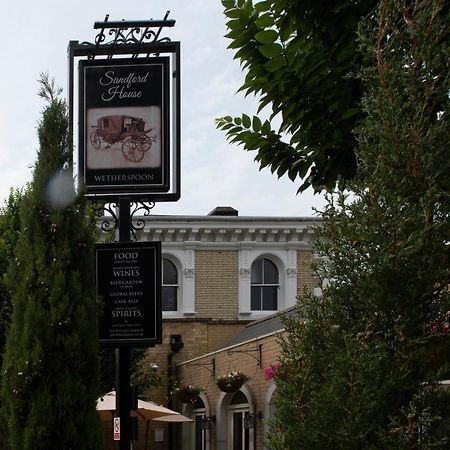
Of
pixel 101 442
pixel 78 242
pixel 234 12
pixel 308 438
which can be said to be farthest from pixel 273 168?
pixel 308 438

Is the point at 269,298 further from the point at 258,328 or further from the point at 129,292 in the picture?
the point at 129,292

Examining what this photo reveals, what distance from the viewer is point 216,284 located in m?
34.5

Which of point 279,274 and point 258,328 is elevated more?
point 279,274

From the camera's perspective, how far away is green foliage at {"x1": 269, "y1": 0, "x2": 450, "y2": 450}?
5.35 meters

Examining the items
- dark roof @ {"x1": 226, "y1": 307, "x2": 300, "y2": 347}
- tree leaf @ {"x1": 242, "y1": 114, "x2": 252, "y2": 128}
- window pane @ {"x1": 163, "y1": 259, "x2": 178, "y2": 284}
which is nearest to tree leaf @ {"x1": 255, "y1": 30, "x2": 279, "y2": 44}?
tree leaf @ {"x1": 242, "y1": 114, "x2": 252, "y2": 128}

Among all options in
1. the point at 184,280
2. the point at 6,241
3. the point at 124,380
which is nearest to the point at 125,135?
the point at 124,380

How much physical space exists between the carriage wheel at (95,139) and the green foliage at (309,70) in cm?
274

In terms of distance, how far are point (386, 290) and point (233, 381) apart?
18.8 m

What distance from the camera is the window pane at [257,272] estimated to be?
115 ft

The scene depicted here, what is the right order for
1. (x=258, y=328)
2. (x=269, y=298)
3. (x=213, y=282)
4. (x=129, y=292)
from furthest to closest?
1. (x=269, y=298)
2. (x=213, y=282)
3. (x=258, y=328)
4. (x=129, y=292)

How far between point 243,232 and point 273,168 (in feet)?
85.7

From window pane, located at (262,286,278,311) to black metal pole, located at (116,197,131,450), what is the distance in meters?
24.5

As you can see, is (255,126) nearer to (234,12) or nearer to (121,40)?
(234,12)

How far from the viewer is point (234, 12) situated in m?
8.09
